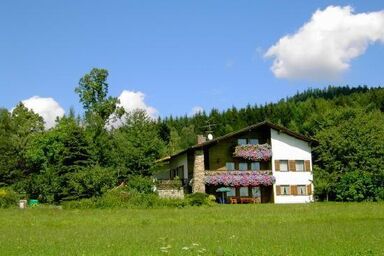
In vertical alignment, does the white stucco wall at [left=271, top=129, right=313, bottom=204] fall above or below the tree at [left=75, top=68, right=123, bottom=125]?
below

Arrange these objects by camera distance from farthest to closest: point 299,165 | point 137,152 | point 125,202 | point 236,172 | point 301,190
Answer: point 299,165, point 301,190, point 236,172, point 137,152, point 125,202

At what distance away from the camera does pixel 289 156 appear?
5981cm

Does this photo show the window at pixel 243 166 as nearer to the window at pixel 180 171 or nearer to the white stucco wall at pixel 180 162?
the white stucco wall at pixel 180 162

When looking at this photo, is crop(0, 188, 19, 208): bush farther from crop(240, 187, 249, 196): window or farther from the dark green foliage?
crop(240, 187, 249, 196): window

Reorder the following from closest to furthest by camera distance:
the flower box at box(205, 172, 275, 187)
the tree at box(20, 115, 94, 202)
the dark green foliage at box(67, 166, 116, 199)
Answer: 1. the dark green foliage at box(67, 166, 116, 199)
2. the tree at box(20, 115, 94, 202)
3. the flower box at box(205, 172, 275, 187)

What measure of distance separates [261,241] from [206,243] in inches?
74.9

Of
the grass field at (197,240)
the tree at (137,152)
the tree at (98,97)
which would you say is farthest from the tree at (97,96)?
the grass field at (197,240)

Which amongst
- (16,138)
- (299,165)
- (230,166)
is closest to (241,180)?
(230,166)

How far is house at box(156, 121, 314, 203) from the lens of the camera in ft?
188

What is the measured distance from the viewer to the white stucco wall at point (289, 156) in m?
58.6

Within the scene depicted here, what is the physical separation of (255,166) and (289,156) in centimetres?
399

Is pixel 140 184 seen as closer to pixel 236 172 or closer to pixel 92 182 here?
pixel 92 182

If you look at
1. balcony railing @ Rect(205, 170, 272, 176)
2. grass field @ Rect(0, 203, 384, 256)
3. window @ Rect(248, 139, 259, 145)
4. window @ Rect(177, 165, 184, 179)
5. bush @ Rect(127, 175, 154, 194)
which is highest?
window @ Rect(248, 139, 259, 145)

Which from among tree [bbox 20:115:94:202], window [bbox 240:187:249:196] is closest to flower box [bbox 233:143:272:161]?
window [bbox 240:187:249:196]
